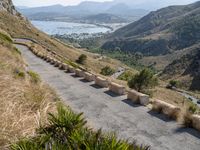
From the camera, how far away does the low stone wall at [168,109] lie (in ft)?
48.3

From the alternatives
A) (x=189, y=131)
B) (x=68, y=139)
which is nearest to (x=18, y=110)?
(x=68, y=139)

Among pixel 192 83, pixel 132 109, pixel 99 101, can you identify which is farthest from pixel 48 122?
pixel 192 83

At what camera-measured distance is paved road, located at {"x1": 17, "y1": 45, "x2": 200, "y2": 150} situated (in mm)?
12008

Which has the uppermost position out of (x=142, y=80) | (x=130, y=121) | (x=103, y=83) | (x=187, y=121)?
(x=187, y=121)

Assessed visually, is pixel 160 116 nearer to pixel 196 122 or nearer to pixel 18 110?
pixel 196 122

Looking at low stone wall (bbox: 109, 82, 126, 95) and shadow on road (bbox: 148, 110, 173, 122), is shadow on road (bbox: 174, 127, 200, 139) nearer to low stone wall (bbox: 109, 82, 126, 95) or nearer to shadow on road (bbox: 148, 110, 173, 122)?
shadow on road (bbox: 148, 110, 173, 122)

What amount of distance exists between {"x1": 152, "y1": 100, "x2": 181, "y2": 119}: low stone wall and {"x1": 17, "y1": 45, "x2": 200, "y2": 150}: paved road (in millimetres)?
334

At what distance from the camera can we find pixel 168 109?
50.4 feet

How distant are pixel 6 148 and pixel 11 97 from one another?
9.96 ft

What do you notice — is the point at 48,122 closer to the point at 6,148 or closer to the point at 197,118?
the point at 6,148

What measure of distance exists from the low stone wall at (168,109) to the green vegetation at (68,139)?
637cm

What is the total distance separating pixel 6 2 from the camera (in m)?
136

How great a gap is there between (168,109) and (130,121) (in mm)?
1869

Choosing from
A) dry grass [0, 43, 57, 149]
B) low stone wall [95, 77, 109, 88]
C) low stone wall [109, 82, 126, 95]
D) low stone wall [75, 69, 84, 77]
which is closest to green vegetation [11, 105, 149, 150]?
dry grass [0, 43, 57, 149]
